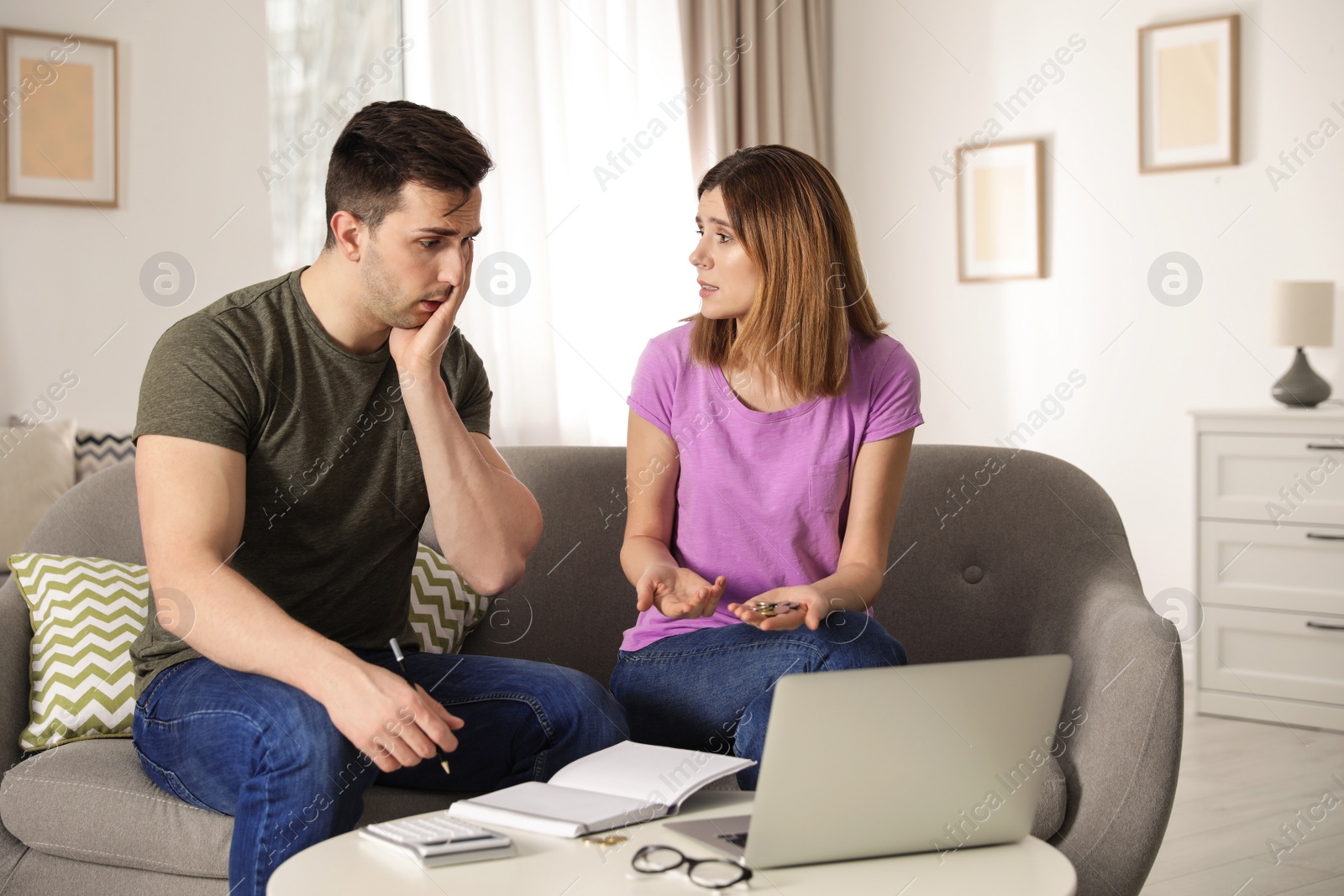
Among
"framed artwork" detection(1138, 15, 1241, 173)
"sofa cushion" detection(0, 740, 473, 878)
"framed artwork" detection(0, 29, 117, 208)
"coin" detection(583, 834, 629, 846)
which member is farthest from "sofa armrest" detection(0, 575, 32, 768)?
"framed artwork" detection(1138, 15, 1241, 173)

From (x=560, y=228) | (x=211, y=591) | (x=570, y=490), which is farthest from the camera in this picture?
(x=560, y=228)

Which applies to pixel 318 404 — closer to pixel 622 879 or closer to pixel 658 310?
pixel 622 879

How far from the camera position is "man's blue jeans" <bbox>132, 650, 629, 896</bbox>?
137 cm

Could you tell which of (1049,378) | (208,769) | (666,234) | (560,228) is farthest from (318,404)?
(1049,378)

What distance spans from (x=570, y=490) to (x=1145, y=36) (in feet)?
9.19

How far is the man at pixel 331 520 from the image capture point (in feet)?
4.54

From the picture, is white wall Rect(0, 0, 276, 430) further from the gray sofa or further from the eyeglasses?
the eyeglasses

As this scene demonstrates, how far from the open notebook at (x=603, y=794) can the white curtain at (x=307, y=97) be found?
2.50 m

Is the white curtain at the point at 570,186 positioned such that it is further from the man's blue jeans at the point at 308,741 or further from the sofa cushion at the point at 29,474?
Result: the man's blue jeans at the point at 308,741

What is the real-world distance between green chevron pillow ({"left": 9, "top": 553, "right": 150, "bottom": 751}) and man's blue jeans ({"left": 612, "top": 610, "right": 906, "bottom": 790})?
71 cm

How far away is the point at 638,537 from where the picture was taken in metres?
1.80

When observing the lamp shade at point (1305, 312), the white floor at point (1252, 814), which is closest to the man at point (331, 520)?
the white floor at point (1252, 814)

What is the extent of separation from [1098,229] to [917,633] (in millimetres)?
2439

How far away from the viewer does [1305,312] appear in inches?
138
